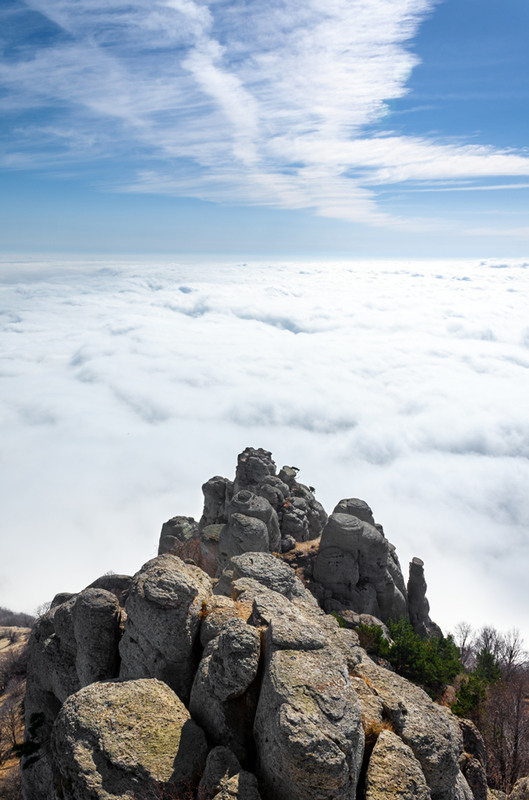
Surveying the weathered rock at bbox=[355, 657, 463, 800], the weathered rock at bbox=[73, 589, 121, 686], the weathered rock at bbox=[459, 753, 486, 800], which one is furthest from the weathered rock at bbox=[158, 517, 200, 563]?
the weathered rock at bbox=[355, 657, 463, 800]

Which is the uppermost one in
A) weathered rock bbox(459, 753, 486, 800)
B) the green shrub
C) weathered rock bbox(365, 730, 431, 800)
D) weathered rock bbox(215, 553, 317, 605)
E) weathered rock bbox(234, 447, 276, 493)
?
weathered rock bbox(234, 447, 276, 493)

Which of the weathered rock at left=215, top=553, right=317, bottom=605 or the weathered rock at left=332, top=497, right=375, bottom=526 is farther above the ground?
the weathered rock at left=332, top=497, right=375, bottom=526

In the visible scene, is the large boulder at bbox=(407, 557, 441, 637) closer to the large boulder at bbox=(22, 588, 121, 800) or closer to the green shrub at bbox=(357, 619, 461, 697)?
the green shrub at bbox=(357, 619, 461, 697)

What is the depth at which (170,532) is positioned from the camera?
48.1 meters

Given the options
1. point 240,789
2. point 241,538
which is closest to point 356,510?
point 241,538

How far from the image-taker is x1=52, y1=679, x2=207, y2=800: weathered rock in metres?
11.8

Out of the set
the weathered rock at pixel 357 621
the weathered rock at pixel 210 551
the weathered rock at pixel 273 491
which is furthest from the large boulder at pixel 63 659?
the weathered rock at pixel 273 491

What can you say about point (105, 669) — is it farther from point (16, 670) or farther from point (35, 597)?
point (35, 597)

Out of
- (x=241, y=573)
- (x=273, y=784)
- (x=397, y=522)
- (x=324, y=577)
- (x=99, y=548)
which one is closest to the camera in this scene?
(x=273, y=784)

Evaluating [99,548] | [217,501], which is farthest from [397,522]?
[217,501]

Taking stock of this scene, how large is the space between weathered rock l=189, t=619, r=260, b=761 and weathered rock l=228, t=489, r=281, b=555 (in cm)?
2276

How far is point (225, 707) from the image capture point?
13.2 meters

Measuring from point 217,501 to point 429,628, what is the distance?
26662 mm

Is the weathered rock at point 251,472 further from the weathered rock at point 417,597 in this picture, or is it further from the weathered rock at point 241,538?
the weathered rock at point 417,597
